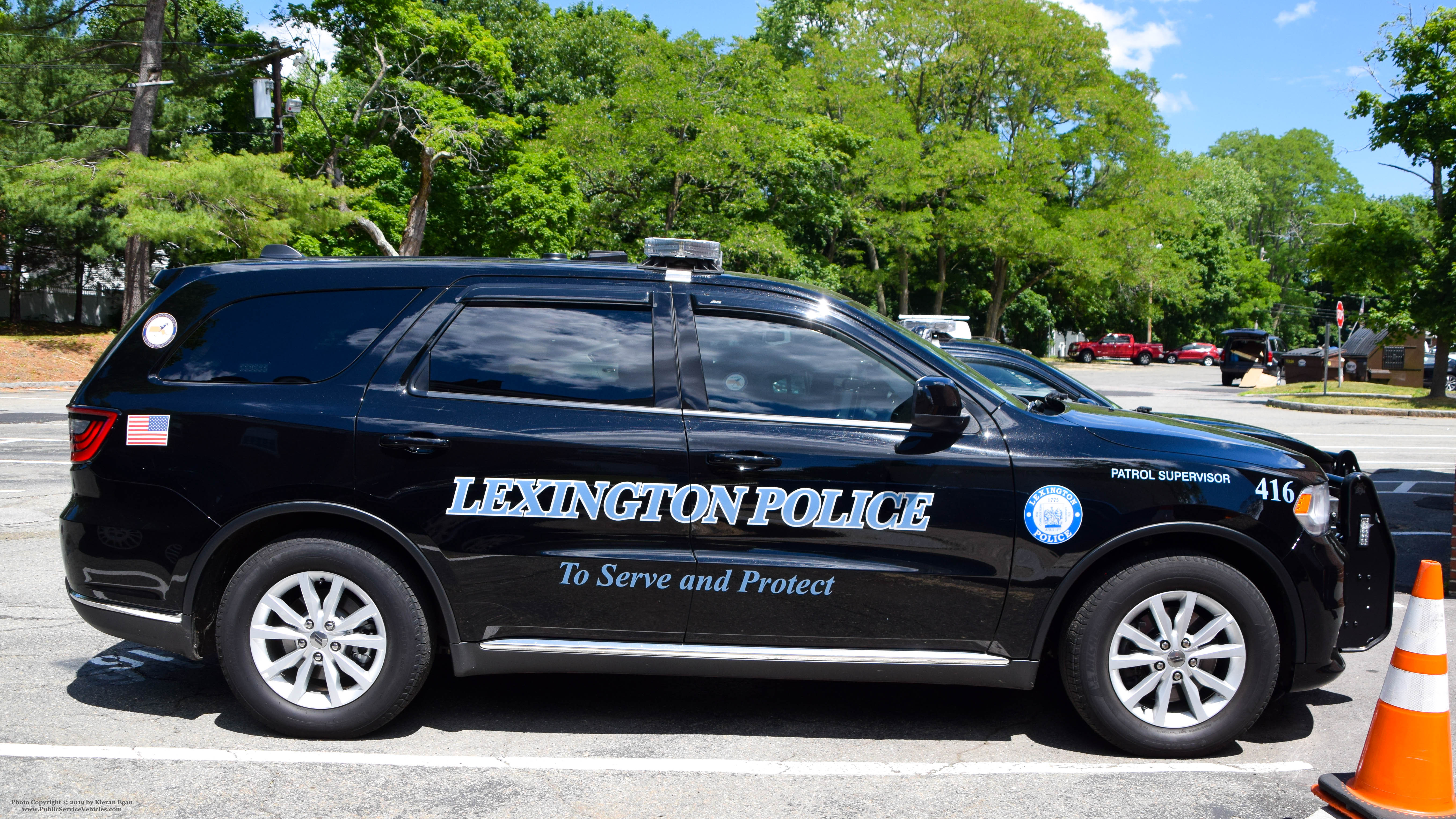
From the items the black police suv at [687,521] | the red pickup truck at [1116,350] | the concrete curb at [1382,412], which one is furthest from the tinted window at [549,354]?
the red pickup truck at [1116,350]

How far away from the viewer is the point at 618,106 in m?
29.9

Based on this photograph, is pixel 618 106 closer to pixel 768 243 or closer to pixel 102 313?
pixel 768 243

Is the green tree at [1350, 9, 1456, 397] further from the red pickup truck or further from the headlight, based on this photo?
the red pickup truck

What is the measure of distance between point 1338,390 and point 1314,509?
96.1 ft

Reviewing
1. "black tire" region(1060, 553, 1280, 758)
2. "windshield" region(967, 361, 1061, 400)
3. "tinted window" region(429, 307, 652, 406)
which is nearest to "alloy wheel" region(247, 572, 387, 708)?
"tinted window" region(429, 307, 652, 406)

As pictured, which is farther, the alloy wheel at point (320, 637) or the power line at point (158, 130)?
the power line at point (158, 130)

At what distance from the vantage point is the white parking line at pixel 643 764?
3773 millimetres

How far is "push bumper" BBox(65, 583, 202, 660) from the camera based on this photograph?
4031 mm

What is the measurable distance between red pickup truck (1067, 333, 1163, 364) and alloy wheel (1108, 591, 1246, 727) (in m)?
59.2

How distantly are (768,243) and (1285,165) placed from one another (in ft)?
251

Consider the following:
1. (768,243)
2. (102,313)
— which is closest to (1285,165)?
(768,243)

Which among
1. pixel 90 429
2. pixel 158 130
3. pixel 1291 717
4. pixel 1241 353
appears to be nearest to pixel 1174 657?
pixel 1291 717

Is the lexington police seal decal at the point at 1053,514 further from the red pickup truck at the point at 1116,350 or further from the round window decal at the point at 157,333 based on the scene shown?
the red pickup truck at the point at 1116,350

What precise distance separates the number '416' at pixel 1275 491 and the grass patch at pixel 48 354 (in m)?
26.3
